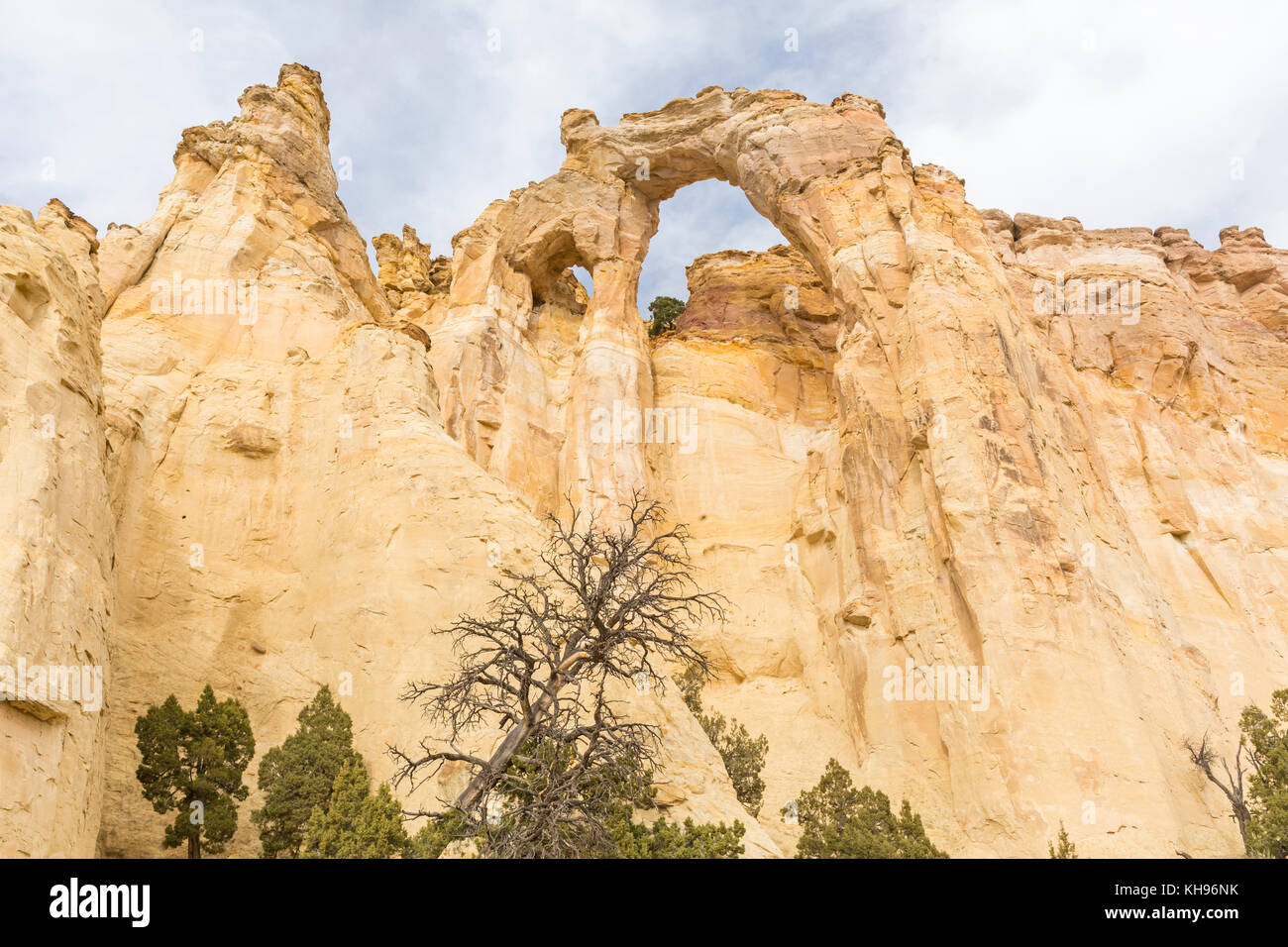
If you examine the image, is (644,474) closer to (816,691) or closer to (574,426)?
(574,426)

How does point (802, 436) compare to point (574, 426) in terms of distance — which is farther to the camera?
point (802, 436)

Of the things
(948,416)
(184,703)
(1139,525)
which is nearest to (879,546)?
(948,416)

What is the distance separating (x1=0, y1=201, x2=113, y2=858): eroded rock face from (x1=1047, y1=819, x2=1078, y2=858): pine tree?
18125 millimetres

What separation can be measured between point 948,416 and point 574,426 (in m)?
14.9

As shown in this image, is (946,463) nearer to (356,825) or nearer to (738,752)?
(738,752)

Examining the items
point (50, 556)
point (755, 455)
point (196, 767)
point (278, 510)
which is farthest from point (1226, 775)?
point (50, 556)

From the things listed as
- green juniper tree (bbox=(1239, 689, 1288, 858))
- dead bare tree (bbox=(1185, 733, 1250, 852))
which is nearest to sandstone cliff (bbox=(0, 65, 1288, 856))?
dead bare tree (bbox=(1185, 733, 1250, 852))

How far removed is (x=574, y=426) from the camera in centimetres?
3881

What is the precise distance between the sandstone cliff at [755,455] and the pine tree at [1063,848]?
0.60 meters

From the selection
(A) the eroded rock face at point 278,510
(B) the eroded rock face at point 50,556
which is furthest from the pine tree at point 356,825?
(B) the eroded rock face at point 50,556

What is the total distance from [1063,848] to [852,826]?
4841mm

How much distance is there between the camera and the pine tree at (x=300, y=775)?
50.6ft

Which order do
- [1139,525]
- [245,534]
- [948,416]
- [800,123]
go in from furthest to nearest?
[800,123] → [1139,525] → [948,416] → [245,534]

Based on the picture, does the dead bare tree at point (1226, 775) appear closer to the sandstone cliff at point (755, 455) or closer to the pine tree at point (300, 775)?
the sandstone cliff at point (755, 455)
